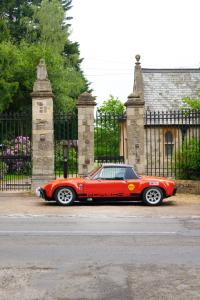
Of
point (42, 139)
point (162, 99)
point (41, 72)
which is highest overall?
point (162, 99)

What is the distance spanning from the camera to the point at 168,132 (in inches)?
1436

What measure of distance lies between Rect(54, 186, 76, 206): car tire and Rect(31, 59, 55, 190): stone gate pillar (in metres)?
4.06

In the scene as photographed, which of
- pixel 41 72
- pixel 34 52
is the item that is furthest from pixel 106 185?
pixel 34 52

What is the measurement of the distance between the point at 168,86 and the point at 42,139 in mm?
20558

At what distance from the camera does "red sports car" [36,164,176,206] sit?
55.2 ft

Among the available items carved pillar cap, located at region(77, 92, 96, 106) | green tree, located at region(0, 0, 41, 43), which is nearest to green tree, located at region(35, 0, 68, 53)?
green tree, located at region(0, 0, 41, 43)

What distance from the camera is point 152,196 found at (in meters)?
17.0

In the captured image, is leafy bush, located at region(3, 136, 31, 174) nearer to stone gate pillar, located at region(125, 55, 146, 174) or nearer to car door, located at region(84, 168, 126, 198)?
stone gate pillar, located at region(125, 55, 146, 174)

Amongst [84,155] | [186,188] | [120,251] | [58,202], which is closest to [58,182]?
[58,202]

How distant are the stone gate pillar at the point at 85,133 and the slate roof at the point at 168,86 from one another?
17.0 meters

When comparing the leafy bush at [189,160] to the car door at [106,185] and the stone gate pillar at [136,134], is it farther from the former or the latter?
the car door at [106,185]

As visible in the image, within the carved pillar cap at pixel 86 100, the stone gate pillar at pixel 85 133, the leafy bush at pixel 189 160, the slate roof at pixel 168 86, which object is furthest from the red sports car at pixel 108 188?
the slate roof at pixel 168 86

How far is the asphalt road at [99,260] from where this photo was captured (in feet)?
21.9

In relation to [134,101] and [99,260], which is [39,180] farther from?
[99,260]
